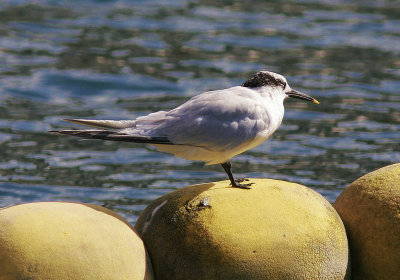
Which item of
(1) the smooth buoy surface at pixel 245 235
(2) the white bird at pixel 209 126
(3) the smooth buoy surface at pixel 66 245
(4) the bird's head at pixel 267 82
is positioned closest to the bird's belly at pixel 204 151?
(2) the white bird at pixel 209 126

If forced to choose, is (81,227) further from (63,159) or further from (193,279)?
(63,159)

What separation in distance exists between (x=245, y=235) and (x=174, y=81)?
254 inches

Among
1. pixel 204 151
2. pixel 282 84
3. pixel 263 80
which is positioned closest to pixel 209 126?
pixel 204 151

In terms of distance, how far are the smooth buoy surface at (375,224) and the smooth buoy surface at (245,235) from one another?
16 cm

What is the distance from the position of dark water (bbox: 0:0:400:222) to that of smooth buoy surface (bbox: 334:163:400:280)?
7.99ft

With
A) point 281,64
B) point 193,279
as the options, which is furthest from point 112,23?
point 193,279

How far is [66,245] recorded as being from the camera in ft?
14.0

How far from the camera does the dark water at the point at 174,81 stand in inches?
314

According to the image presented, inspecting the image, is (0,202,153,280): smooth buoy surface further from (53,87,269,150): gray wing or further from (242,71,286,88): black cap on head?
(242,71,286,88): black cap on head

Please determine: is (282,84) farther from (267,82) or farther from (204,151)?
(204,151)

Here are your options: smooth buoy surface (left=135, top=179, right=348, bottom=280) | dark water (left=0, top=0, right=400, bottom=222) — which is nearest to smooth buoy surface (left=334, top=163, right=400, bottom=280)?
smooth buoy surface (left=135, top=179, right=348, bottom=280)

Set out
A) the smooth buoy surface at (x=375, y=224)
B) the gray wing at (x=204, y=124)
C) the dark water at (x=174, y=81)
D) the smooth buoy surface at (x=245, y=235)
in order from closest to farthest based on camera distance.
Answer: the smooth buoy surface at (x=245, y=235) < the smooth buoy surface at (x=375, y=224) < the gray wing at (x=204, y=124) < the dark water at (x=174, y=81)

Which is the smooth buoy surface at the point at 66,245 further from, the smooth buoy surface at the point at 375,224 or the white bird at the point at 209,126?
the smooth buoy surface at the point at 375,224

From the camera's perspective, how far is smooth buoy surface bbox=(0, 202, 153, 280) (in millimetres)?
4191
